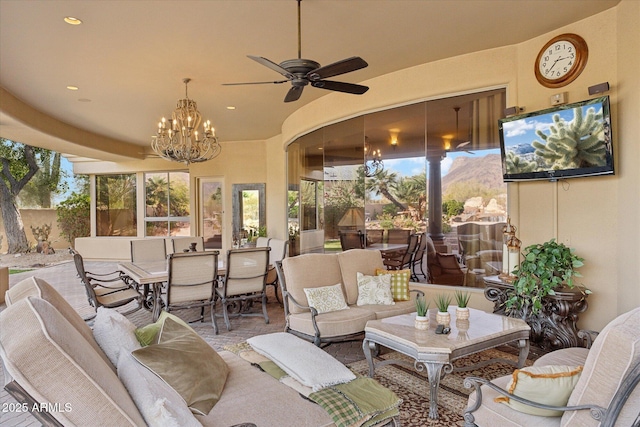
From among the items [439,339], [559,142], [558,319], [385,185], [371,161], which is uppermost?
[371,161]

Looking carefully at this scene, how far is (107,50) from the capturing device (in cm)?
424

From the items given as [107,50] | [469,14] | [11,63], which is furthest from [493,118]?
[11,63]

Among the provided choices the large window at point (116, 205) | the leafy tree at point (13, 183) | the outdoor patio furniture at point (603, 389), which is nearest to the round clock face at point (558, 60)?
the outdoor patio furniture at point (603, 389)

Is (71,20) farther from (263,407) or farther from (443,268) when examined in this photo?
(443,268)

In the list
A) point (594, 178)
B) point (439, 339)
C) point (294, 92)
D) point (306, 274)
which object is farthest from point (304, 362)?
point (594, 178)

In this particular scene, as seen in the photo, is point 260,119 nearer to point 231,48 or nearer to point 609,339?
point 231,48

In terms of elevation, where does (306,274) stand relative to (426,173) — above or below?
below

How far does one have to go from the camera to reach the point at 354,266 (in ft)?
14.4

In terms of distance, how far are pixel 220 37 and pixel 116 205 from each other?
383 inches

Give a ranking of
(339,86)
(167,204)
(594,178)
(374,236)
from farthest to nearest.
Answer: (167,204)
(374,236)
(594,178)
(339,86)

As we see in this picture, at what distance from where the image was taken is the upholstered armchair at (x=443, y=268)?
4941mm

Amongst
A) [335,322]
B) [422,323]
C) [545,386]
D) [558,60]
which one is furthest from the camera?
[558,60]

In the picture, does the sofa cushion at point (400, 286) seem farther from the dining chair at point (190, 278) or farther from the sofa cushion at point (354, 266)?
the dining chair at point (190, 278)

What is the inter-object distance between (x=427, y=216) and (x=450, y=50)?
2.07 m
